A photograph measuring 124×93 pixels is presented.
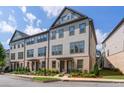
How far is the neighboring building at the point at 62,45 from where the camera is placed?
31328 millimetres

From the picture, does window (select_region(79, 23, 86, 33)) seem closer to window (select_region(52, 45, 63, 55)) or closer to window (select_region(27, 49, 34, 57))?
window (select_region(52, 45, 63, 55))

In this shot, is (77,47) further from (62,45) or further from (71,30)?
(62,45)

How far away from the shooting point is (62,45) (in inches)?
1363

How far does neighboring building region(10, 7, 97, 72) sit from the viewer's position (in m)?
31.3

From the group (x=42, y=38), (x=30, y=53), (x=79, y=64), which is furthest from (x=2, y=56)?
(x=79, y=64)

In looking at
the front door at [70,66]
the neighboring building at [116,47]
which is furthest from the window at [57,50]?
the neighboring building at [116,47]

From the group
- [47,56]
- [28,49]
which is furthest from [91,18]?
[28,49]

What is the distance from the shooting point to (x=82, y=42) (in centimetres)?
3155

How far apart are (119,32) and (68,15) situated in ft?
28.1

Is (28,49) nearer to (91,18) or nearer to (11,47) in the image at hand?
(11,47)

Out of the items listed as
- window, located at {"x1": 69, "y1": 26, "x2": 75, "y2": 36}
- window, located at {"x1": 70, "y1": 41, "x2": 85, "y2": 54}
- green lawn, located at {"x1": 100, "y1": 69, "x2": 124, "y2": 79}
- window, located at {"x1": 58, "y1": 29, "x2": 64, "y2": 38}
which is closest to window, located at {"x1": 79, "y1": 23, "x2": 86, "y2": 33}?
window, located at {"x1": 69, "y1": 26, "x2": 75, "y2": 36}

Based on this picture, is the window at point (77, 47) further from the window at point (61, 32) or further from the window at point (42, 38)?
the window at point (42, 38)

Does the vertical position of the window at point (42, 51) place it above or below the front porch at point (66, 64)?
above

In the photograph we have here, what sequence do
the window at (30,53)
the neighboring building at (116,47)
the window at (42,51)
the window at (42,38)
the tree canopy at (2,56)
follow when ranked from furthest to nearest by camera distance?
the tree canopy at (2,56) < the window at (30,53) < the window at (42,51) < the window at (42,38) < the neighboring building at (116,47)
